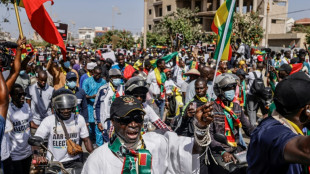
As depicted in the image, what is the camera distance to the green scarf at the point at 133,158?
7.44 ft

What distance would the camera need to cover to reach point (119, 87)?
5.96m

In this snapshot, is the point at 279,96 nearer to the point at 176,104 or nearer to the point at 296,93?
the point at 296,93

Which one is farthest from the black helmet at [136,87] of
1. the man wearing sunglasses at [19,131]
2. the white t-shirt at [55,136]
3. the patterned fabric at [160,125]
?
the man wearing sunglasses at [19,131]

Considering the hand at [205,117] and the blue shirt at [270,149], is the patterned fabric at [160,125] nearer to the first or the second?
the hand at [205,117]

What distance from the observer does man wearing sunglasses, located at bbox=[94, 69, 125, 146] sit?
225 inches

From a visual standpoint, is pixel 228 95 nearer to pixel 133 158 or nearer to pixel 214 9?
pixel 133 158

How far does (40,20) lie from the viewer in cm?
479

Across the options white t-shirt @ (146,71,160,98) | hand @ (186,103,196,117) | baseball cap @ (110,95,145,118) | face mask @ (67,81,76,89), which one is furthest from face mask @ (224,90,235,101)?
white t-shirt @ (146,71,160,98)

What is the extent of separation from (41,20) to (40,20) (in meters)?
0.02

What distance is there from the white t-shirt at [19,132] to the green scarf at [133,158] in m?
2.65

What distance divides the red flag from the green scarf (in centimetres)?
310

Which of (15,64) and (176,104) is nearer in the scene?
(15,64)

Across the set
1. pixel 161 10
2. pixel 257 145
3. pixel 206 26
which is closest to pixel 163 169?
pixel 257 145

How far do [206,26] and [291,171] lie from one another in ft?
153
